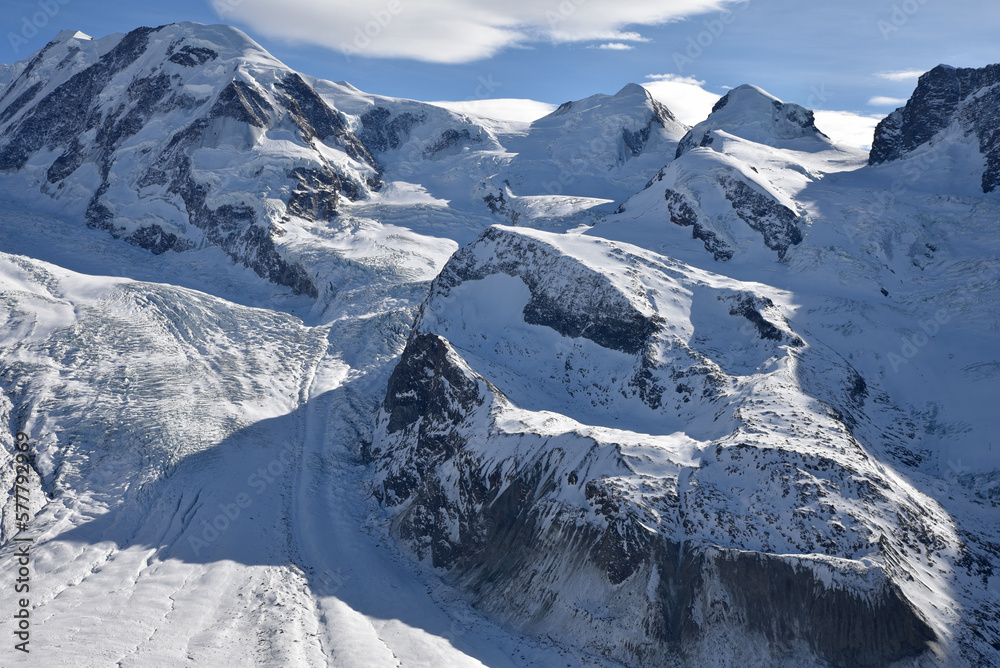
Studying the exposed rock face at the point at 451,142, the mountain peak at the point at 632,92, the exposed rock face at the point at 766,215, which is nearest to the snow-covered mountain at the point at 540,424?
the exposed rock face at the point at 766,215

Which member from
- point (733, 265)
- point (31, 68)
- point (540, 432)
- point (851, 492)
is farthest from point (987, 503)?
point (31, 68)

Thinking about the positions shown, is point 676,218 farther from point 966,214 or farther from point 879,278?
point 966,214

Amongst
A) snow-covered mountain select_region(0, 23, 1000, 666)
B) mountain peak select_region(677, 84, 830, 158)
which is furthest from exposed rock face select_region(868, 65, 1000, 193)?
mountain peak select_region(677, 84, 830, 158)

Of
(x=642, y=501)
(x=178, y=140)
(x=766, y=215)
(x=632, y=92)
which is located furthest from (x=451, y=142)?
(x=642, y=501)

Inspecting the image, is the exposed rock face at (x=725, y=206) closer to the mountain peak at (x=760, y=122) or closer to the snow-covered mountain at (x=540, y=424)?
the snow-covered mountain at (x=540, y=424)

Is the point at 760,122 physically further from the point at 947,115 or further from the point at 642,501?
the point at 642,501

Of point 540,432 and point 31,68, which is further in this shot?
point 31,68
